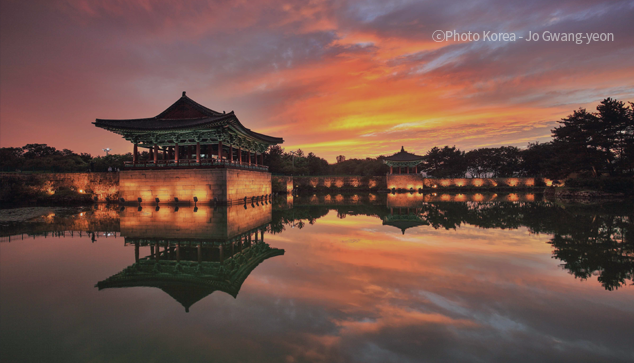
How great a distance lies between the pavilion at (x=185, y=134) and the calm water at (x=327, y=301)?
13522 mm

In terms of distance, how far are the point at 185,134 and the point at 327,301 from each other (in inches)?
891

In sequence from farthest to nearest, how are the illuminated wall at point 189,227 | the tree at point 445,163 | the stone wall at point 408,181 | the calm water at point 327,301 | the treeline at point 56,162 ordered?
the tree at point 445,163, the stone wall at point 408,181, the treeline at point 56,162, the illuminated wall at point 189,227, the calm water at point 327,301

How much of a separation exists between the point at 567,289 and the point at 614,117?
3455 cm

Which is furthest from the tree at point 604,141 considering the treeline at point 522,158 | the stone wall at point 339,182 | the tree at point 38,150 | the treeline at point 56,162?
the tree at point 38,150

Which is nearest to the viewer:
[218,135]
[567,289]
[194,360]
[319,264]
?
[194,360]

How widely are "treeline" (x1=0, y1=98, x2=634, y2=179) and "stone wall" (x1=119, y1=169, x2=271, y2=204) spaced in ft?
43.1

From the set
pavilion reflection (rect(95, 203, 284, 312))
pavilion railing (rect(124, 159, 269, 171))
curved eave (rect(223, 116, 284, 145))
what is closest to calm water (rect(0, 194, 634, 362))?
pavilion reflection (rect(95, 203, 284, 312))

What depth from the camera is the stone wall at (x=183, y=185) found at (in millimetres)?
21047

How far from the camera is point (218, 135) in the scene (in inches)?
901

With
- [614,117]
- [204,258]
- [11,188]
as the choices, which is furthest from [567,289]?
[11,188]

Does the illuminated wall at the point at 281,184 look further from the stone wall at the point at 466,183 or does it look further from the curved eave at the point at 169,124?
the stone wall at the point at 466,183

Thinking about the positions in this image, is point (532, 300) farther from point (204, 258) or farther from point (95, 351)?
point (204, 258)

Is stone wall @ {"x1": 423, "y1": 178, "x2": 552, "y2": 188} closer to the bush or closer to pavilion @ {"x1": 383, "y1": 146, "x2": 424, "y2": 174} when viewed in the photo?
pavilion @ {"x1": 383, "y1": 146, "x2": 424, "y2": 174}

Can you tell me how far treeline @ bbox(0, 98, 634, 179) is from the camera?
27969 mm
